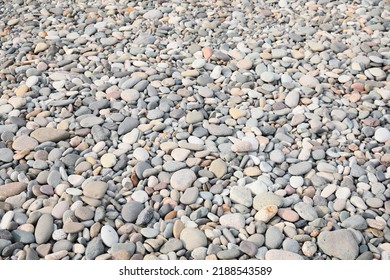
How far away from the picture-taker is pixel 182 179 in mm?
1715

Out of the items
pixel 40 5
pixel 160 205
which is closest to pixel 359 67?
pixel 160 205

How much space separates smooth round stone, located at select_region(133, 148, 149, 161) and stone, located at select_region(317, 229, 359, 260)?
686 millimetres

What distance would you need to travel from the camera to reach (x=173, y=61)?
95.0 inches

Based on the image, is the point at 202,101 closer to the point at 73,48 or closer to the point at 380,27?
the point at 73,48

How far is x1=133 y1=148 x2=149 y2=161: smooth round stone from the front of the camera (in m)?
1.80

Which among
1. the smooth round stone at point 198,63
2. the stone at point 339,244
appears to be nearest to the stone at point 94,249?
the stone at point 339,244


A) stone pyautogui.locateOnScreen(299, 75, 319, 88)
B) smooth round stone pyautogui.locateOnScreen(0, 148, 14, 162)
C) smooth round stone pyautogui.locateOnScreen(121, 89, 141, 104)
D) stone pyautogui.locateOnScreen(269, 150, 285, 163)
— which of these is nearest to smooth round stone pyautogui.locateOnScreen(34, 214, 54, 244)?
smooth round stone pyautogui.locateOnScreen(0, 148, 14, 162)

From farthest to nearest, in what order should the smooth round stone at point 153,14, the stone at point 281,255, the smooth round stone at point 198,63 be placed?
the smooth round stone at point 153,14 → the smooth round stone at point 198,63 → the stone at point 281,255

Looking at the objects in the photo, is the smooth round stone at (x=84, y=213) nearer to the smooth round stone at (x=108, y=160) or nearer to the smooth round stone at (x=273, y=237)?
the smooth round stone at (x=108, y=160)

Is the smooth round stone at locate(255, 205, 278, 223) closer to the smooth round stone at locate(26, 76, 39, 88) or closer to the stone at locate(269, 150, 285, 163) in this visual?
the stone at locate(269, 150, 285, 163)

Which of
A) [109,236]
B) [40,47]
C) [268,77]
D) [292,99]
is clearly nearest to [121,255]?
[109,236]

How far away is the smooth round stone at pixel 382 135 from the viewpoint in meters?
1.91

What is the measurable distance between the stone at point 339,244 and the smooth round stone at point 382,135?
1.81 feet

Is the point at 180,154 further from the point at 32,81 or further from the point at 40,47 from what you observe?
the point at 40,47
